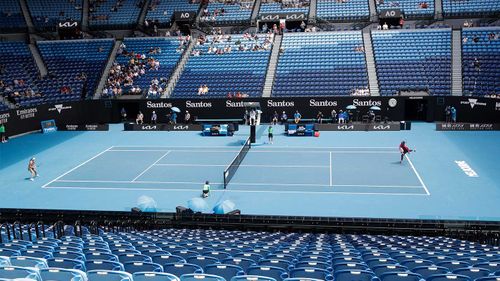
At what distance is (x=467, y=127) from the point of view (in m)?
38.7

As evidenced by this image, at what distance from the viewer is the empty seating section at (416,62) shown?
44.3 metres

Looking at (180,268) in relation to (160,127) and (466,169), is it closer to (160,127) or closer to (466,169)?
(466,169)

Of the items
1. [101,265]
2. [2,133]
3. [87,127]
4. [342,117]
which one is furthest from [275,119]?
[101,265]

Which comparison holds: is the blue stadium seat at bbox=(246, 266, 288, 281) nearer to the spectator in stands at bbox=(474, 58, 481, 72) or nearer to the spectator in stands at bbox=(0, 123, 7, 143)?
the spectator in stands at bbox=(0, 123, 7, 143)

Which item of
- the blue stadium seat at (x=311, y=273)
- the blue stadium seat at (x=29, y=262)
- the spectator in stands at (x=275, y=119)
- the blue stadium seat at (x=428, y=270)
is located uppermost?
the spectator in stands at (x=275, y=119)

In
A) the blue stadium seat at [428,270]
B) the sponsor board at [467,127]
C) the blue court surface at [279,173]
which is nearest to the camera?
the blue stadium seat at [428,270]

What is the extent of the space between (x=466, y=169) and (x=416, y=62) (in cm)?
2155

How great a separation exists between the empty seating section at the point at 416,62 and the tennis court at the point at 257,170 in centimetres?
1328

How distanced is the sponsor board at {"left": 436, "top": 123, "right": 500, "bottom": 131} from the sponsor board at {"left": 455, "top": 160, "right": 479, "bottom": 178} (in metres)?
10.5

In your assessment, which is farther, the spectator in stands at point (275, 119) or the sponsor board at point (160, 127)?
the spectator in stands at point (275, 119)

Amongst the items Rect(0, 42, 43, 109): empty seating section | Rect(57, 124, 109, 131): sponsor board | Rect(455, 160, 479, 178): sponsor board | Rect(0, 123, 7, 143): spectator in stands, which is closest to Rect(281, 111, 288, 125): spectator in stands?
Rect(57, 124, 109, 131): sponsor board

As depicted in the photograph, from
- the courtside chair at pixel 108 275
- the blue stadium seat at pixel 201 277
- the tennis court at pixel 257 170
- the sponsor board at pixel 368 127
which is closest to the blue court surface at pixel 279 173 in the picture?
the tennis court at pixel 257 170

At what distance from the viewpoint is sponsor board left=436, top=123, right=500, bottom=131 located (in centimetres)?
3822

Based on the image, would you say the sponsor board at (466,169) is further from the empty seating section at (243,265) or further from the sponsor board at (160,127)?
the sponsor board at (160,127)
